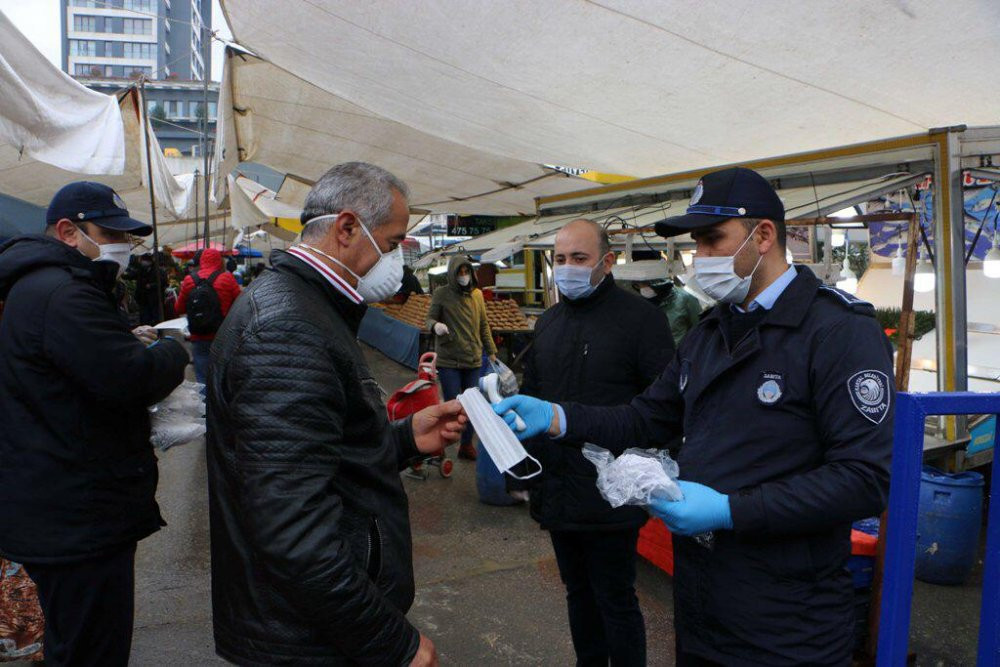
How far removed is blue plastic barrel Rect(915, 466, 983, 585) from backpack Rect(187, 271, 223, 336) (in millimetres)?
6337

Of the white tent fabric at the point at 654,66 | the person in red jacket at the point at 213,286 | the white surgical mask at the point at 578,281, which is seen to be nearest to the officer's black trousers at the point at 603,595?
the white surgical mask at the point at 578,281

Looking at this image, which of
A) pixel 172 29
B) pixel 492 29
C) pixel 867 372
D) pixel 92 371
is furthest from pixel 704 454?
pixel 172 29

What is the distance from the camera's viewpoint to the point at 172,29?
109312 millimetres

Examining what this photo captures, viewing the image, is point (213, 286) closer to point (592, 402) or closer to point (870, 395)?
point (592, 402)

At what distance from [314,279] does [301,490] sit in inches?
19.9

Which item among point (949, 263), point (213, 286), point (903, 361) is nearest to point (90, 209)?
point (903, 361)

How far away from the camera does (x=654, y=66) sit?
12.1 feet

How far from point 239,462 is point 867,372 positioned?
144 cm

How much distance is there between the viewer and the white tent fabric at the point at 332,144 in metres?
6.43

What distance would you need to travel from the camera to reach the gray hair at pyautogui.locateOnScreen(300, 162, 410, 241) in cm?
174

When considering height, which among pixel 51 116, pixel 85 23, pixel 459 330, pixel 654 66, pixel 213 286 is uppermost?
pixel 85 23

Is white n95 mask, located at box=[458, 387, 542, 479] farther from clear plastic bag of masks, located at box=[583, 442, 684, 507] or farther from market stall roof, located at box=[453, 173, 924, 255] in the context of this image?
market stall roof, located at box=[453, 173, 924, 255]

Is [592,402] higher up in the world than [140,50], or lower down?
lower down

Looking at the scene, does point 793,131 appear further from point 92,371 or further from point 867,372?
point 92,371
